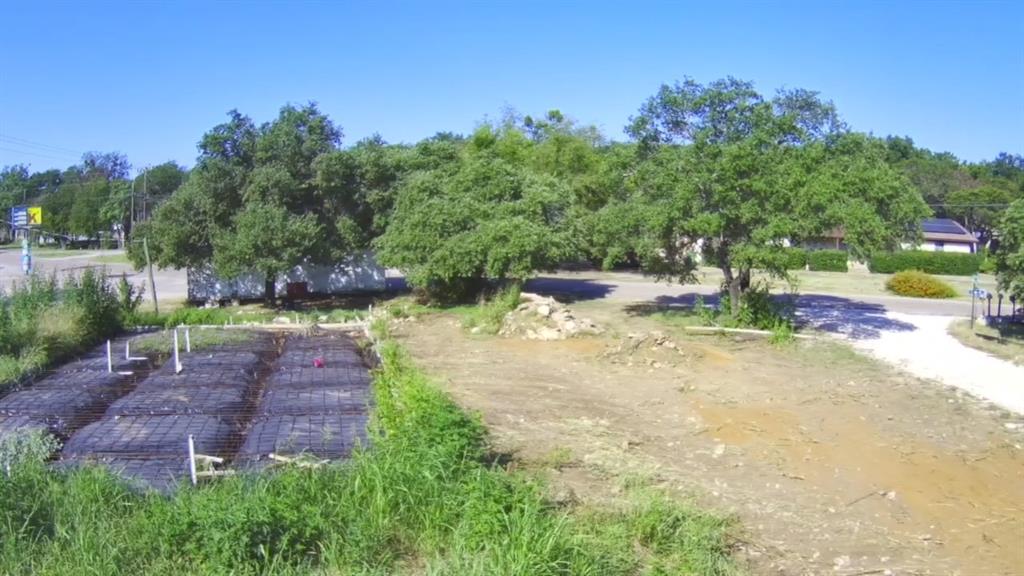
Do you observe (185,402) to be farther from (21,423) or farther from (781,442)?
(781,442)

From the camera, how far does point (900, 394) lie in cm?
1260

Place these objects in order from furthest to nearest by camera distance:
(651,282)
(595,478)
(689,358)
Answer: (651,282)
(689,358)
(595,478)

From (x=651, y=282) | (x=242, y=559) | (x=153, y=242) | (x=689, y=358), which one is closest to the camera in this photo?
(x=242, y=559)

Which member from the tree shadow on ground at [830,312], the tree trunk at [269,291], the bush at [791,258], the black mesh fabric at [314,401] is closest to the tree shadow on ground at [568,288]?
the tree shadow on ground at [830,312]

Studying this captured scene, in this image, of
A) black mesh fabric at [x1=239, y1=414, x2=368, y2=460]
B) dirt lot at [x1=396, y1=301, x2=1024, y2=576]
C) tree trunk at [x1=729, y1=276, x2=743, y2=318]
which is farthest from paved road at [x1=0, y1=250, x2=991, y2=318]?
black mesh fabric at [x1=239, y1=414, x2=368, y2=460]

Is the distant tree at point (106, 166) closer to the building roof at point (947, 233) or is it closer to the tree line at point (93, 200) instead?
the tree line at point (93, 200)

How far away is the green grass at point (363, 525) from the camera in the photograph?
17.4 ft

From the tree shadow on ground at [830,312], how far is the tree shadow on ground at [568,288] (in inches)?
Answer: 92.0

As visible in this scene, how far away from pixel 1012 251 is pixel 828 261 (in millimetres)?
22285

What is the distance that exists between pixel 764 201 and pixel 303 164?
1212 cm

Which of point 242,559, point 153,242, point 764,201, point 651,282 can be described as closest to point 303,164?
point 153,242

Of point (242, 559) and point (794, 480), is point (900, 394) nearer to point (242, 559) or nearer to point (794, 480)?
point (794, 480)

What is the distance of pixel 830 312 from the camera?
22.3 m

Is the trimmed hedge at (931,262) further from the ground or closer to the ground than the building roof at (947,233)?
closer to the ground
